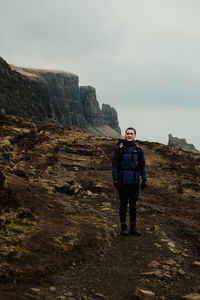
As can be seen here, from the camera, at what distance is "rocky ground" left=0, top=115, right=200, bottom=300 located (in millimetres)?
4918

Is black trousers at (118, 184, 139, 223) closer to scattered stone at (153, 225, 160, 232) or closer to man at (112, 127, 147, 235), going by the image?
man at (112, 127, 147, 235)

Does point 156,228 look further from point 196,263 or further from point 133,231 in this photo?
point 196,263

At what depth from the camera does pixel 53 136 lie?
24.9 metres

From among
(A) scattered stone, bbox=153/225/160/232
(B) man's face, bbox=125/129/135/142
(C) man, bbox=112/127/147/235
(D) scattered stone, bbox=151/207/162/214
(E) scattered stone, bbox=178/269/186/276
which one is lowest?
(E) scattered stone, bbox=178/269/186/276

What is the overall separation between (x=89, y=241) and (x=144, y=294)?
2.31 metres

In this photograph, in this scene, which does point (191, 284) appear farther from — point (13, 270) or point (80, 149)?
point (80, 149)

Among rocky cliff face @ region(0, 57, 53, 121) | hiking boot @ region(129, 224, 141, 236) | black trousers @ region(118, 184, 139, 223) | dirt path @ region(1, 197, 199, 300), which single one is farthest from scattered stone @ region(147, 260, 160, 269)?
rocky cliff face @ region(0, 57, 53, 121)

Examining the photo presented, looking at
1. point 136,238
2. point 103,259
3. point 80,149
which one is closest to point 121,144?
point 136,238

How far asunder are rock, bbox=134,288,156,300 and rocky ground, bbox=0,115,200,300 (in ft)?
0.05

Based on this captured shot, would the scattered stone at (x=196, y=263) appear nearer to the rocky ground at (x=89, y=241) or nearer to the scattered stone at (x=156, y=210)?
the rocky ground at (x=89, y=241)

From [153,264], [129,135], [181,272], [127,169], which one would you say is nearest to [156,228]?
[127,169]

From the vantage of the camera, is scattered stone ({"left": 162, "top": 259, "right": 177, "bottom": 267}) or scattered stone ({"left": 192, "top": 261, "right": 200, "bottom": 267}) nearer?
scattered stone ({"left": 162, "top": 259, "right": 177, "bottom": 267})

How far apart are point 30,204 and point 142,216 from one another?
411cm

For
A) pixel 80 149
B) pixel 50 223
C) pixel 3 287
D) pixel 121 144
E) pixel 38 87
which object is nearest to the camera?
pixel 3 287
